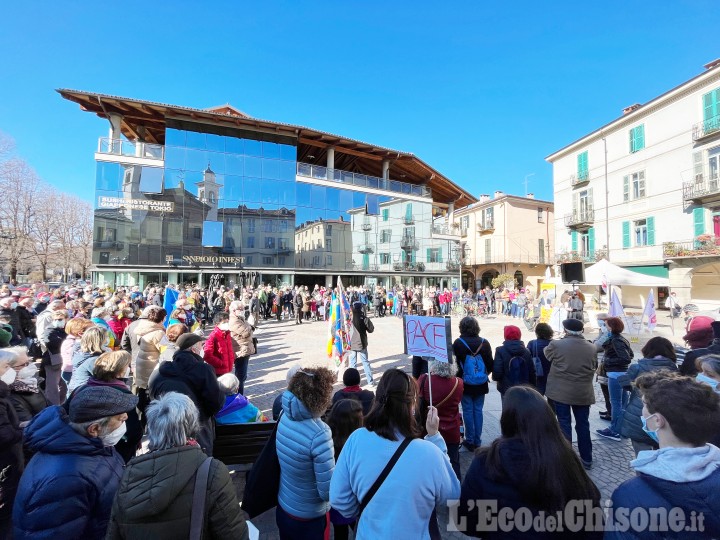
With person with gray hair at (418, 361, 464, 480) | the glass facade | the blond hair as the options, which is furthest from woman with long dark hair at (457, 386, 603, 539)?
the glass facade

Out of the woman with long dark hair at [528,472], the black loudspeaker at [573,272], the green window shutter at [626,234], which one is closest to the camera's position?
the woman with long dark hair at [528,472]

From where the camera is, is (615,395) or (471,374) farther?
(615,395)

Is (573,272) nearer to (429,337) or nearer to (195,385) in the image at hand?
(429,337)

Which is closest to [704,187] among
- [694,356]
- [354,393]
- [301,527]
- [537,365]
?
[694,356]

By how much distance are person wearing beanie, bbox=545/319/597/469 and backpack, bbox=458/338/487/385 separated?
2.59ft

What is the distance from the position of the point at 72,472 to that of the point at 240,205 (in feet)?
80.8

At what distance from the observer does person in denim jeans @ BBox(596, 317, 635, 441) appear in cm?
470

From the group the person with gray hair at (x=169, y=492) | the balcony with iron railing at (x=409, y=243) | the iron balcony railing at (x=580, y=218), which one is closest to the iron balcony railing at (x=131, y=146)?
the balcony with iron railing at (x=409, y=243)

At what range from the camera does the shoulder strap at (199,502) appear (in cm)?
144

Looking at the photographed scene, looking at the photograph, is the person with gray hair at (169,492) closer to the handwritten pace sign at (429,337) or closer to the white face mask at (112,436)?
the white face mask at (112,436)

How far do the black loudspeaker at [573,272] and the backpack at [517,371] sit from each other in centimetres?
1020

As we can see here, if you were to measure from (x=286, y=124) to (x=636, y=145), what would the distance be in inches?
1018

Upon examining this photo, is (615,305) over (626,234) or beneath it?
beneath

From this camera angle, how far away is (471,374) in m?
4.18
